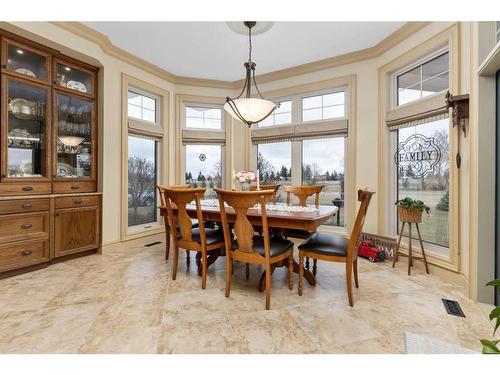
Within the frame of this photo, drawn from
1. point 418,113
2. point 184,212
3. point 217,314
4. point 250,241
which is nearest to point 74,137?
point 184,212

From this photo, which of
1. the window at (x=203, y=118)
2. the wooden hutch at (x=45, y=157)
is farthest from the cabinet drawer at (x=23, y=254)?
the window at (x=203, y=118)

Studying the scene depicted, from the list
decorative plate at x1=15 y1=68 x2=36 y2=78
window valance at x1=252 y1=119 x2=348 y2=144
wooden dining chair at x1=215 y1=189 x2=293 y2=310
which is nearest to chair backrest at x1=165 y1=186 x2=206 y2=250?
wooden dining chair at x1=215 y1=189 x2=293 y2=310

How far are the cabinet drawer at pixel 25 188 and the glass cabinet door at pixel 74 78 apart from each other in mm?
1282

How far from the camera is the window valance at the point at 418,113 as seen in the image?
2657 mm

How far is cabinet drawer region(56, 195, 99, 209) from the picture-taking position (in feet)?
9.98

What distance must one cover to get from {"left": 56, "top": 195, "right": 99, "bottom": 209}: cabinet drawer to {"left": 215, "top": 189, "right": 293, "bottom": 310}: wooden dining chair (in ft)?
7.29

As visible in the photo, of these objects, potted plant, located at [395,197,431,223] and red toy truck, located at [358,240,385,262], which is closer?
potted plant, located at [395,197,431,223]

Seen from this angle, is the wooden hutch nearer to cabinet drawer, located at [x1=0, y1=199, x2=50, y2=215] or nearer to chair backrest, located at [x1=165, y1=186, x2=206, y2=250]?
cabinet drawer, located at [x1=0, y1=199, x2=50, y2=215]

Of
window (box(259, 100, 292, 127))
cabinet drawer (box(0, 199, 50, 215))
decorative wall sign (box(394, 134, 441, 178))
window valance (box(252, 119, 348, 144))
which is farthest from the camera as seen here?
window (box(259, 100, 292, 127))

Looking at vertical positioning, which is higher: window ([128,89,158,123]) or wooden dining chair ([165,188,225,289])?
window ([128,89,158,123])

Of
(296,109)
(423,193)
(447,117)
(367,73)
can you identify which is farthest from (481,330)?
(296,109)

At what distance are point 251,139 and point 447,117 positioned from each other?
9.32 feet

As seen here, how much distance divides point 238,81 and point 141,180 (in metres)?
2.52

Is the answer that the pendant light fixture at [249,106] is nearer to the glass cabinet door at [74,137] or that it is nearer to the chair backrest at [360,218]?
the chair backrest at [360,218]
